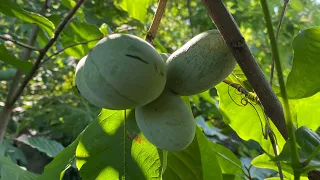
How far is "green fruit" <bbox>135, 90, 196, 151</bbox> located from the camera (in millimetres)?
751

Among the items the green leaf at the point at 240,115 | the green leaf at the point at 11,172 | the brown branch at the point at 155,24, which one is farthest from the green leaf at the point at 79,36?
the brown branch at the point at 155,24

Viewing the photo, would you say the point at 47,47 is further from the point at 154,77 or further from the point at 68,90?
the point at 68,90

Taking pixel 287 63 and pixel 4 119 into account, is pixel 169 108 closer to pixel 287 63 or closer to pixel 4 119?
pixel 4 119

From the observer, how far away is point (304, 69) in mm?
863

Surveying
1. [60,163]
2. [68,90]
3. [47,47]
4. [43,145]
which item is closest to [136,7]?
[47,47]

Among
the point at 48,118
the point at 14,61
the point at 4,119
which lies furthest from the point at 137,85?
the point at 48,118

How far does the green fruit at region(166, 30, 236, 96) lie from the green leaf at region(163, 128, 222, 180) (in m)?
0.29

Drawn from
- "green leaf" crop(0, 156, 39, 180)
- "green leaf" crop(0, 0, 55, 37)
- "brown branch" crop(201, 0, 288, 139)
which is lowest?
"green leaf" crop(0, 156, 39, 180)

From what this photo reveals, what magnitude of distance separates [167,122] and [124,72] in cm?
14

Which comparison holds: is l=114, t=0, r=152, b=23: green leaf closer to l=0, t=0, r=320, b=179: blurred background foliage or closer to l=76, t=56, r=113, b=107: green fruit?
l=0, t=0, r=320, b=179: blurred background foliage

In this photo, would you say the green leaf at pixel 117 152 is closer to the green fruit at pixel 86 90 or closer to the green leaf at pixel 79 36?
the green fruit at pixel 86 90

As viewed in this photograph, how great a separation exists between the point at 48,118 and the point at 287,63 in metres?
1.92

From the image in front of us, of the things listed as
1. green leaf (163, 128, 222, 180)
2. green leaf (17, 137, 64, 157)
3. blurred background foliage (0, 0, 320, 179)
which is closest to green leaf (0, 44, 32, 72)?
blurred background foliage (0, 0, 320, 179)

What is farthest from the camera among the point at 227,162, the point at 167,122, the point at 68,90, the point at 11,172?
the point at 68,90
